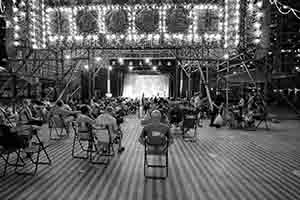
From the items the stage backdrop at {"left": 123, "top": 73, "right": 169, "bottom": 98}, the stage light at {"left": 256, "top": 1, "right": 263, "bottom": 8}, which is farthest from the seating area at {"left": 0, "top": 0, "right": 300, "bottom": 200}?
the stage backdrop at {"left": 123, "top": 73, "right": 169, "bottom": 98}

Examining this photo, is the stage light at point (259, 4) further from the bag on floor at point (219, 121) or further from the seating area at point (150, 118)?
the bag on floor at point (219, 121)

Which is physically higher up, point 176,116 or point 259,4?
point 259,4

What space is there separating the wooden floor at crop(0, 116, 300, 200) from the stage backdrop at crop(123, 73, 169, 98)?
17.7m

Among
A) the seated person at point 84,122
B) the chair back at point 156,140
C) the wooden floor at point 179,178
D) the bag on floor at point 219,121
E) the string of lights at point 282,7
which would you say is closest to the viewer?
the wooden floor at point 179,178

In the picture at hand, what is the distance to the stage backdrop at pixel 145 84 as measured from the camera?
23609 mm

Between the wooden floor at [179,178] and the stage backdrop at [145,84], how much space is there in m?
17.7

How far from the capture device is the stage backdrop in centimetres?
2361

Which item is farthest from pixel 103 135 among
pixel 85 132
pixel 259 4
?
pixel 259 4

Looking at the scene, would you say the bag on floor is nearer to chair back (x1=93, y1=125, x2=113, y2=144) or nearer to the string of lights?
the string of lights

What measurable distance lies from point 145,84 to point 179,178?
20070mm

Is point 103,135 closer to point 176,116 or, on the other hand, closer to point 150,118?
point 150,118

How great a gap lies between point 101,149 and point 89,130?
0.81m

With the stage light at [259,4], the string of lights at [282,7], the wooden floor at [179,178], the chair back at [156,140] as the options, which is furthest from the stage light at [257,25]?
the chair back at [156,140]

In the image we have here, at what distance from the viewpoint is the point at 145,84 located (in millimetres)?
23688
